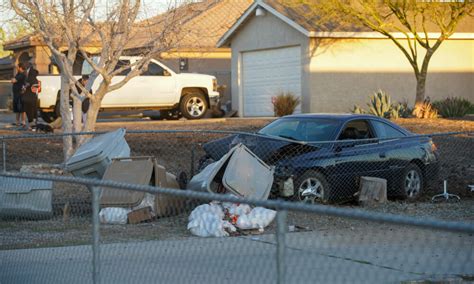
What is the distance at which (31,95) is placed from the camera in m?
21.9

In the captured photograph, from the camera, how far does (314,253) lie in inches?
164

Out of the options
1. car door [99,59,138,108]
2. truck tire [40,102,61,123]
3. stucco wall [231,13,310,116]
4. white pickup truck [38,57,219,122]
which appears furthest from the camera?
stucco wall [231,13,310,116]

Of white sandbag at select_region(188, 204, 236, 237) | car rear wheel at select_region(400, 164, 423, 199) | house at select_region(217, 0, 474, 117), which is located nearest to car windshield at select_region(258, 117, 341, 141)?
car rear wheel at select_region(400, 164, 423, 199)

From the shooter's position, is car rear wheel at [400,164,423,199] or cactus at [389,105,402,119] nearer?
car rear wheel at [400,164,423,199]

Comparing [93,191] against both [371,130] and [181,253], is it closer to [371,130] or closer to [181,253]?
[181,253]

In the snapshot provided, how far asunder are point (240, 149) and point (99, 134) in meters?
3.07

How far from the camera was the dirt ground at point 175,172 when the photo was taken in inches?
298

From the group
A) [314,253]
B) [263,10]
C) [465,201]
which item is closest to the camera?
[314,253]

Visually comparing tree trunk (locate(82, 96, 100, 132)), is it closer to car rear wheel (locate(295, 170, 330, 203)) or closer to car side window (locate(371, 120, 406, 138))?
car rear wheel (locate(295, 170, 330, 203))

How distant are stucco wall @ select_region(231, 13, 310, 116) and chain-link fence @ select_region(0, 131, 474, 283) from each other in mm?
8880

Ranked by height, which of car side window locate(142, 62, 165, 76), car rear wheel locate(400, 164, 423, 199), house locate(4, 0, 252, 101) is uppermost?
house locate(4, 0, 252, 101)

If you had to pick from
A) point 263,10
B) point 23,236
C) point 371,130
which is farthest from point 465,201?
point 263,10

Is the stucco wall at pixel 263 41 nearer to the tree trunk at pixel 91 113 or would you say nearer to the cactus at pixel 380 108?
the cactus at pixel 380 108

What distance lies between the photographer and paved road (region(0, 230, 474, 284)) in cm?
419
